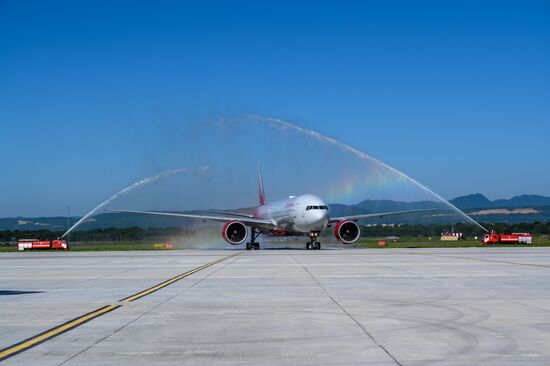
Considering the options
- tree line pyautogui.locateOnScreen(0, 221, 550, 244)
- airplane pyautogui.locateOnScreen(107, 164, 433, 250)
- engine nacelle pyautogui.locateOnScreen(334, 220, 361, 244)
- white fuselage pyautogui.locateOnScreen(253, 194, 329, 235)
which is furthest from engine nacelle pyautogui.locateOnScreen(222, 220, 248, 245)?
tree line pyautogui.locateOnScreen(0, 221, 550, 244)

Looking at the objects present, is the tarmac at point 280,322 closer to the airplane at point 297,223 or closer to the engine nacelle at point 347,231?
the airplane at point 297,223

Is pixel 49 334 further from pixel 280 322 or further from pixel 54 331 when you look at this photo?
pixel 280 322

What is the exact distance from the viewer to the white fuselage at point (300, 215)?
190 ft

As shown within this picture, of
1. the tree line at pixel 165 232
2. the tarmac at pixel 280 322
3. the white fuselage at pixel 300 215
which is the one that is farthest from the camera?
the tree line at pixel 165 232

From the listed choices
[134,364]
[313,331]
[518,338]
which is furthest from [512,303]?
[134,364]

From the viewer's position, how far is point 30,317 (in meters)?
13.5

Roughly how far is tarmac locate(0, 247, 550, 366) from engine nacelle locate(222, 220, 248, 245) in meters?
38.8

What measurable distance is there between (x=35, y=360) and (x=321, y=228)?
168ft

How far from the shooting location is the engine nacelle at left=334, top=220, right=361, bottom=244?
61.2 metres

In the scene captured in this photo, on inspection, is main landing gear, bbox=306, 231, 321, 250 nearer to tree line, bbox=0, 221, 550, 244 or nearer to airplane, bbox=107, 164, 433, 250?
airplane, bbox=107, 164, 433, 250

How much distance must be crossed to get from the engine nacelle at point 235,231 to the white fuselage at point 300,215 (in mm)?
3912

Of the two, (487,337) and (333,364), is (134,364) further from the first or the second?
(487,337)

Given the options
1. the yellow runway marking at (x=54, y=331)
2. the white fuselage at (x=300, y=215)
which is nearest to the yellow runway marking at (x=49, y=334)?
the yellow runway marking at (x=54, y=331)

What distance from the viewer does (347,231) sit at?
202ft
